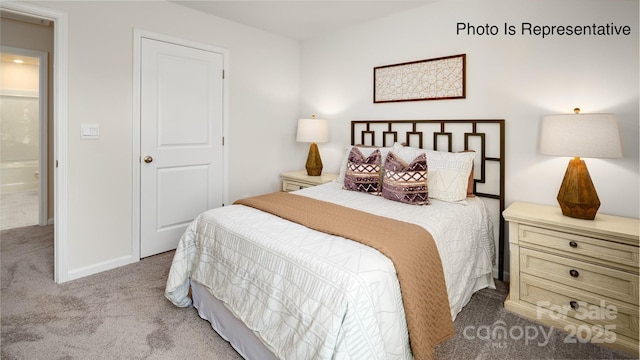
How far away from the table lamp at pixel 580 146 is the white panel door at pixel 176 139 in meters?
3.01

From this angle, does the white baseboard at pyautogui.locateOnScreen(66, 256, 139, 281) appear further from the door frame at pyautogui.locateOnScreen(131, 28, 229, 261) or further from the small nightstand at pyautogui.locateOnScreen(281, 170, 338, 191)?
the small nightstand at pyautogui.locateOnScreen(281, 170, 338, 191)

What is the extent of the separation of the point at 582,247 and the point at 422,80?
1.87 m

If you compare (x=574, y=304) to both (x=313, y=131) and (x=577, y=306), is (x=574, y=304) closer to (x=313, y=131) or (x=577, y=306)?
(x=577, y=306)

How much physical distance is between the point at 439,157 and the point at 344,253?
1.57 m

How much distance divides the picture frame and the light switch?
262 centimetres

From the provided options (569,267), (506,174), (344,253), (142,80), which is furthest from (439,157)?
(142,80)

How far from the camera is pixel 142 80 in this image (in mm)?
2916

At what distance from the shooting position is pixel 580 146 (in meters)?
1.95

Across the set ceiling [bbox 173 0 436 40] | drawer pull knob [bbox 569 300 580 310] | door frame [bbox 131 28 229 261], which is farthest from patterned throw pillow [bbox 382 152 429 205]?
door frame [bbox 131 28 229 261]

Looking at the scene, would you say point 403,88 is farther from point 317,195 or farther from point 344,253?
point 344,253

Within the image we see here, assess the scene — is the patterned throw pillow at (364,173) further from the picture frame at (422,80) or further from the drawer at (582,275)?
the drawer at (582,275)

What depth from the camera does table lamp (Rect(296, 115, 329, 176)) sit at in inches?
146

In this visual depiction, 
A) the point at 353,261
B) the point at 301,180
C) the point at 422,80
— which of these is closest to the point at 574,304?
the point at 353,261

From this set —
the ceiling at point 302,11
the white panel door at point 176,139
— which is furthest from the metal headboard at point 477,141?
the white panel door at point 176,139
